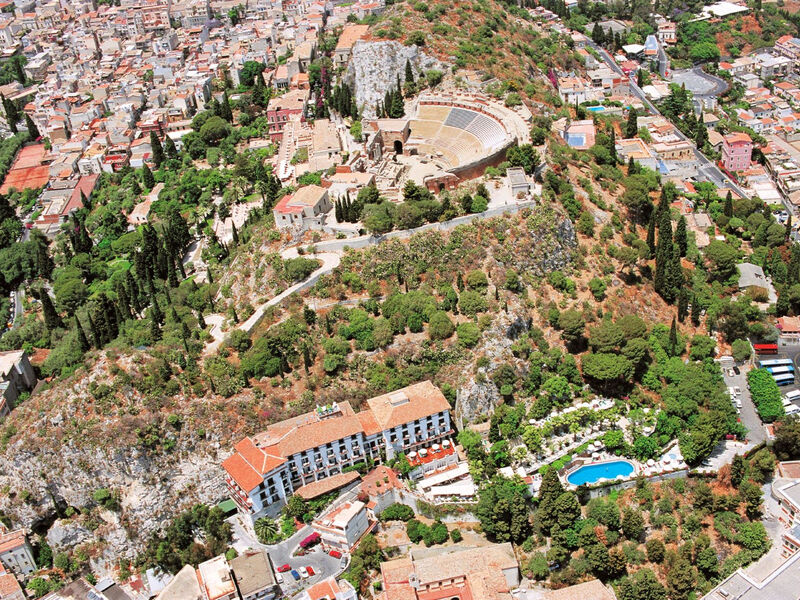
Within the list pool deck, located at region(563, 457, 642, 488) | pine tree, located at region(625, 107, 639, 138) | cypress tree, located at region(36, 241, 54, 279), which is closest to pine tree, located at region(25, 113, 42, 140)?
cypress tree, located at region(36, 241, 54, 279)

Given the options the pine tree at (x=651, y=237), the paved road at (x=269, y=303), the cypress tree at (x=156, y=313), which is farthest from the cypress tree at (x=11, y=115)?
the pine tree at (x=651, y=237)

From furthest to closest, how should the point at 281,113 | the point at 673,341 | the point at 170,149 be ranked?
1. the point at 170,149
2. the point at 281,113
3. the point at 673,341

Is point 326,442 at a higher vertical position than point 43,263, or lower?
higher

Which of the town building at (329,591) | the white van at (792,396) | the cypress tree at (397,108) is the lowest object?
the white van at (792,396)

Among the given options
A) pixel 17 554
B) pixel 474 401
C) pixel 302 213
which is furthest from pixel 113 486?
pixel 302 213

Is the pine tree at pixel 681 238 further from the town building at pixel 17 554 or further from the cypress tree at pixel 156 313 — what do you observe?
the town building at pixel 17 554

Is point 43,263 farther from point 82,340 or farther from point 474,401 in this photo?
point 474,401

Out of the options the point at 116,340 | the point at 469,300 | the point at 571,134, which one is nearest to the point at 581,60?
the point at 571,134
